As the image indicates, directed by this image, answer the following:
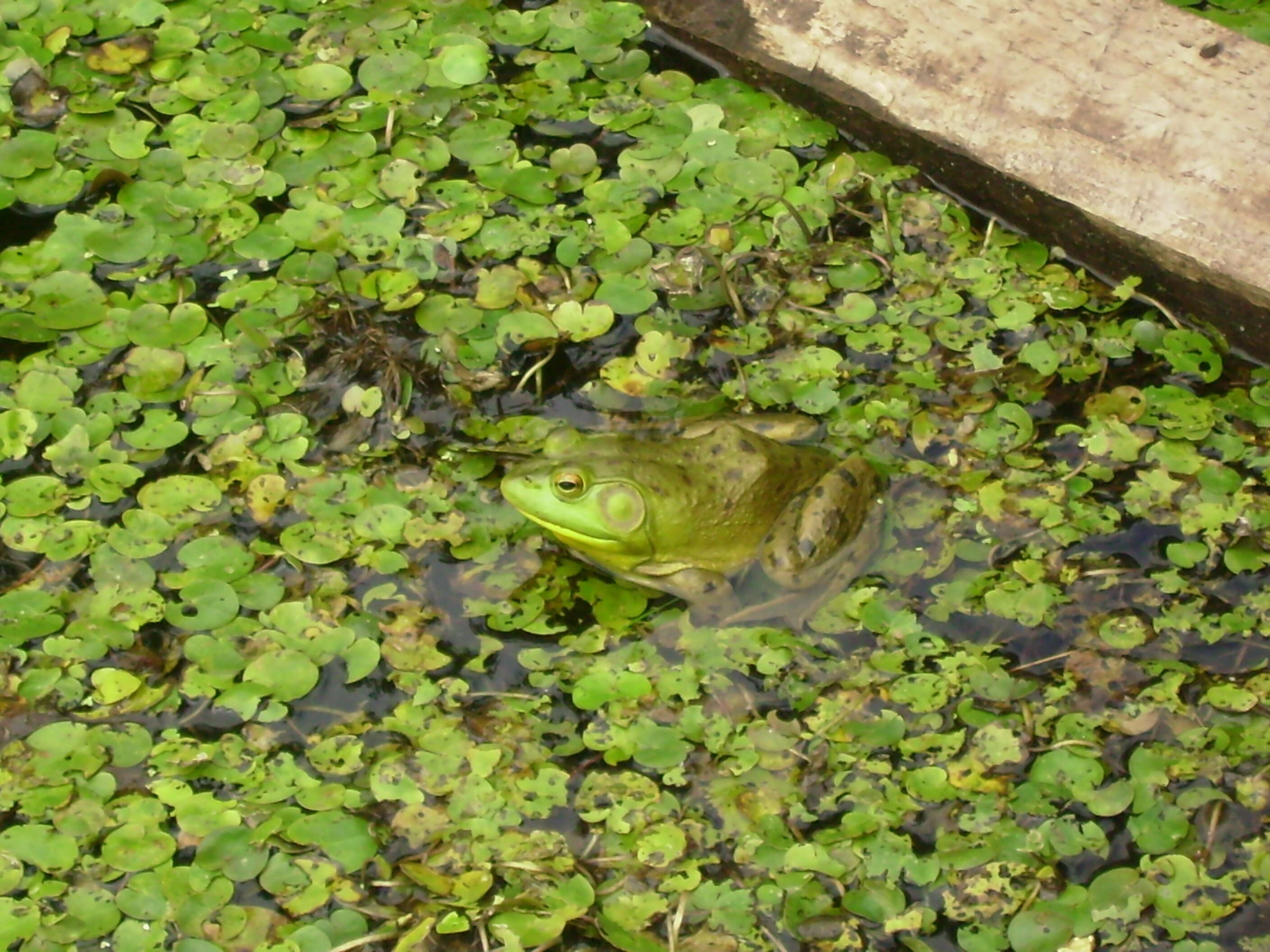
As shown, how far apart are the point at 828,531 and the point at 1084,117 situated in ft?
4.81

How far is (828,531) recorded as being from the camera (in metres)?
3.05

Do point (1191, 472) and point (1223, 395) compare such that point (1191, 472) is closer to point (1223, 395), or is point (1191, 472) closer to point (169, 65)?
point (1223, 395)

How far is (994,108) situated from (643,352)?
49.3 inches

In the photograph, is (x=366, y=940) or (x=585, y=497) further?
(x=585, y=497)

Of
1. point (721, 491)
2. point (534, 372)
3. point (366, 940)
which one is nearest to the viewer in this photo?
point (366, 940)

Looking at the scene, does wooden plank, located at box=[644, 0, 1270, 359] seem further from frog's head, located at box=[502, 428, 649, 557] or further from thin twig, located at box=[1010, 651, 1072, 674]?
frog's head, located at box=[502, 428, 649, 557]

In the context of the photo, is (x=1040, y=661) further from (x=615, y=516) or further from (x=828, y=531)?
(x=615, y=516)

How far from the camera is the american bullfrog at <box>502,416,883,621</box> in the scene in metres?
3.00

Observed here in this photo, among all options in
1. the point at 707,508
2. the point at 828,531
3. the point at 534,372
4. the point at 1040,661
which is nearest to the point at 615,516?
the point at 707,508

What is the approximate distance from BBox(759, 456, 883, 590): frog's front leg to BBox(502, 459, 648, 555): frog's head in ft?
1.16

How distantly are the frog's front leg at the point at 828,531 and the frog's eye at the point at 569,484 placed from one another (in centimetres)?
51

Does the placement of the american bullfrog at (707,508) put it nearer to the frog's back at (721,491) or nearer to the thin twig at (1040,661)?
the frog's back at (721,491)

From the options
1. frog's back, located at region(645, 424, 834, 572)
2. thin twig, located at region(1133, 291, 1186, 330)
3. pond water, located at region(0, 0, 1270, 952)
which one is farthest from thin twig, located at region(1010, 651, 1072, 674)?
thin twig, located at region(1133, 291, 1186, 330)

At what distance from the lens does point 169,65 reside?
3990mm
